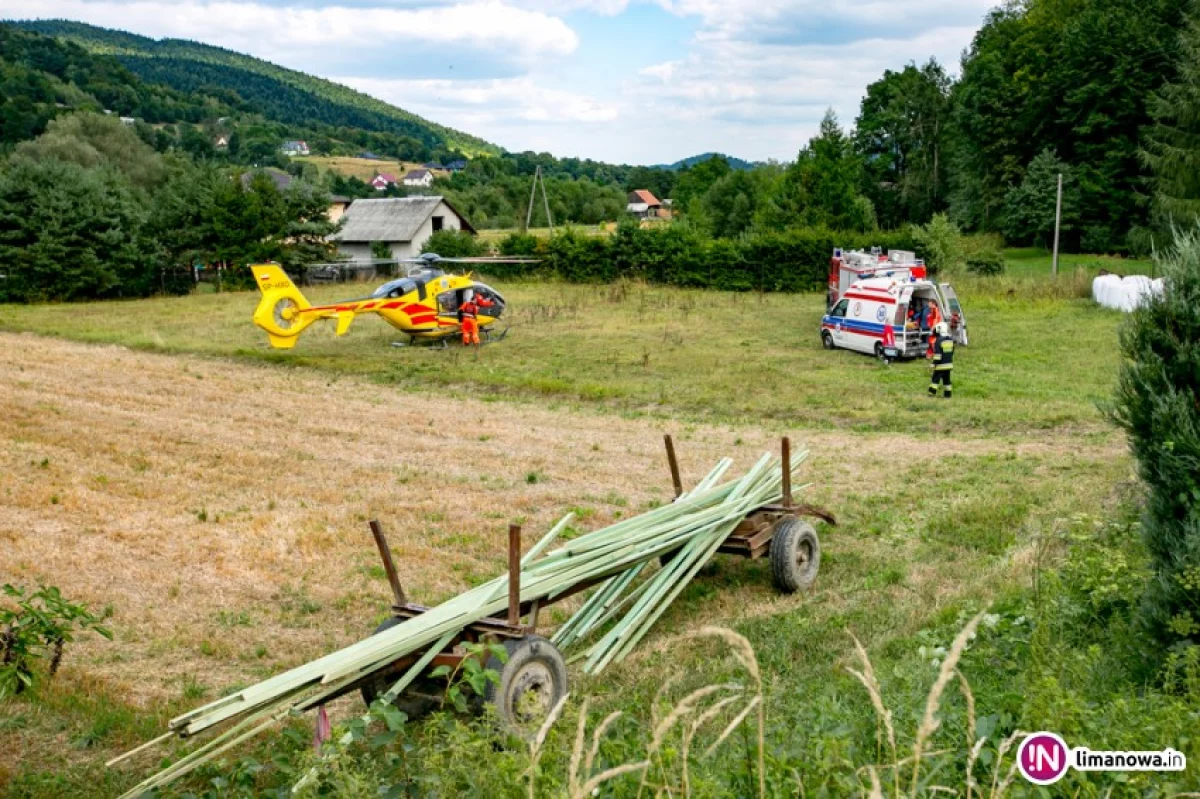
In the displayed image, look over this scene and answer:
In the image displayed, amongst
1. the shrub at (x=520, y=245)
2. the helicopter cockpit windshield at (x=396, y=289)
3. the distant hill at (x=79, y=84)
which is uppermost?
the distant hill at (x=79, y=84)

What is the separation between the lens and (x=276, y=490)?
1196 centimetres

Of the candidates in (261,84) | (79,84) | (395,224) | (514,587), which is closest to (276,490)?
(514,587)

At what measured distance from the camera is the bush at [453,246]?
46031 millimetres

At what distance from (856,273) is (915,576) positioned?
20644mm

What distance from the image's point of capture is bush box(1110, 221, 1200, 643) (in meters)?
4.88

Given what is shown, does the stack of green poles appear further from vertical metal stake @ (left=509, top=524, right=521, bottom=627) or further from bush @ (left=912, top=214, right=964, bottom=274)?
bush @ (left=912, top=214, right=964, bottom=274)

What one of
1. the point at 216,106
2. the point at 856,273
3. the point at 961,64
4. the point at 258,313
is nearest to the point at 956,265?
the point at 856,273

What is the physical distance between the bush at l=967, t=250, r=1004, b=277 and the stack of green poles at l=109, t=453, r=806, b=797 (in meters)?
33.3

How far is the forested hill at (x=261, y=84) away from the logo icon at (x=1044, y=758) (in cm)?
16941

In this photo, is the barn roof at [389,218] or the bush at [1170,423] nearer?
the bush at [1170,423]

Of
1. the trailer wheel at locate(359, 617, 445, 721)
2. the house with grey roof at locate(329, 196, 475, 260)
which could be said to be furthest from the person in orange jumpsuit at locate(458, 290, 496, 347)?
the house with grey roof at locate(329, 196, 475, 260)

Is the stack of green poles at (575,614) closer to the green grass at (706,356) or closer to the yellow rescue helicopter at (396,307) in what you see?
the green grass at (706,356)

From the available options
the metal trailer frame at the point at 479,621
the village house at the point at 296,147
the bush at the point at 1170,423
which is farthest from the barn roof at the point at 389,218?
the village house at the point at 296,147

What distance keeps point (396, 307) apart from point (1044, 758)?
22.5 meters
